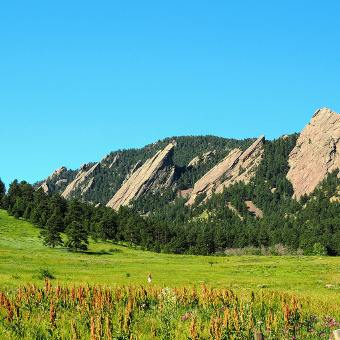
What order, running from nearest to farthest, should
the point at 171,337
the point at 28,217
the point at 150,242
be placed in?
the point at 171,337
the point at 28,217
the point at 150,242

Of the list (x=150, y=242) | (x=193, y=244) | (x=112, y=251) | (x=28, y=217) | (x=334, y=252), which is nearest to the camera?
(x=112, y=251)

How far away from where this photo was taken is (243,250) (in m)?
140

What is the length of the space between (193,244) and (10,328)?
142636 mm

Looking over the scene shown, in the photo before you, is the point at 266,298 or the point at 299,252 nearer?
the point at 266,298

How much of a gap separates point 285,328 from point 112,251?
82573mm

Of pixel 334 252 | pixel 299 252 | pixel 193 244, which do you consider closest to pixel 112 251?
pixel 193 244

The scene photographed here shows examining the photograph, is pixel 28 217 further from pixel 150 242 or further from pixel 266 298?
pixel 266 298

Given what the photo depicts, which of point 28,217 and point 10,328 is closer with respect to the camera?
point 10,328

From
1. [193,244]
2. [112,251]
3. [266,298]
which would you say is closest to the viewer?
[266,298]

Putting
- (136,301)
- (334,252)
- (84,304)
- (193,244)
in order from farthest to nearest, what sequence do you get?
1. (193,244)
2. (334,252)
3. (136,301)
4. (84,304)

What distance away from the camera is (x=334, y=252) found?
13788cm

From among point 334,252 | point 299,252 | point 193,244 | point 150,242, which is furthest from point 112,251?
point 334,252

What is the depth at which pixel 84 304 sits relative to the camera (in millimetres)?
13773

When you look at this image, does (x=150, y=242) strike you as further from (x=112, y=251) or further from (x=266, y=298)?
(x=266, y=298)
